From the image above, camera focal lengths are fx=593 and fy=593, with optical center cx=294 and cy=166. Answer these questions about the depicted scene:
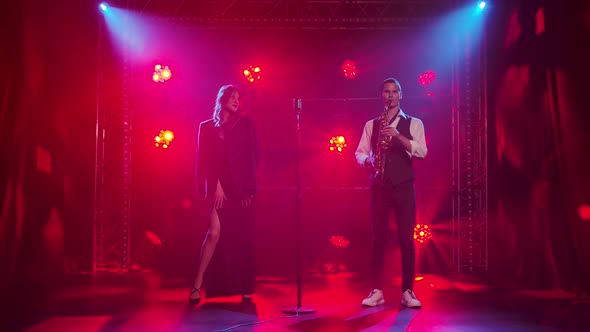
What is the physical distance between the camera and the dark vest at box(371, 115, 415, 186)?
492 cm

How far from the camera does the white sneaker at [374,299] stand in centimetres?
505

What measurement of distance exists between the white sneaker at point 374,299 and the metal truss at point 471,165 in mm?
2579

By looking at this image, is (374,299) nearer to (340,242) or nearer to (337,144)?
(340,242)

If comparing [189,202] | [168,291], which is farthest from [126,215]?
[168,291]

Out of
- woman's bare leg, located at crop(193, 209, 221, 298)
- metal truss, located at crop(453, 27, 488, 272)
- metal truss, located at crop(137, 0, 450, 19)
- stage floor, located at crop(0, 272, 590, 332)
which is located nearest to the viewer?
stage floor, located at crop(0, 272, 590, 332)

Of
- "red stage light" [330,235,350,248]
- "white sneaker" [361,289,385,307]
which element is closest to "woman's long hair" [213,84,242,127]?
"white sneaker" [361,289,385,307]

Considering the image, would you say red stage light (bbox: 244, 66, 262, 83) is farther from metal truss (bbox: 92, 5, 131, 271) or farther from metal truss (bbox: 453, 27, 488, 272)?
metal truss (bbox: 453, 27, 488, 272)

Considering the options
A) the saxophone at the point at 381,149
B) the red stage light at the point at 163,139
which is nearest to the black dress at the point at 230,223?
the saxophone at the point at 381,149

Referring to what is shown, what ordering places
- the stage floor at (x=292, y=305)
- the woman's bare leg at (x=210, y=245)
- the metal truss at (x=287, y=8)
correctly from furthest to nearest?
the metal truss at (x=287, y=8)
the woman's bare leg at (x=210, y=245)
the stage floor at (x=292, y=305)

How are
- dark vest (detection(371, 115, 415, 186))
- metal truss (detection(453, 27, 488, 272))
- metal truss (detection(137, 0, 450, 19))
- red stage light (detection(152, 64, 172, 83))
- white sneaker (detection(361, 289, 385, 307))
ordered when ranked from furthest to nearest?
red stage light (detection(152, 64, 172, 83)) → metal truss (detection(137, 0, 450, 19)) → metal truss (detection(453, 27, 488, 272)) → white sneaker (detection(361, 289, 385, 307)) → dark vest (detection(371, 115, 415, 186))

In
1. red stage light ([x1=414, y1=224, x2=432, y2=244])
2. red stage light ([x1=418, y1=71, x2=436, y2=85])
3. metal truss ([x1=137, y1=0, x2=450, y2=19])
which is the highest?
metal truss ([x1=137, y1=0, x2=450, y2=19])

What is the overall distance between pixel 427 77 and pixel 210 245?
3916 millimetres

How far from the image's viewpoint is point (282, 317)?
4555 millimetres

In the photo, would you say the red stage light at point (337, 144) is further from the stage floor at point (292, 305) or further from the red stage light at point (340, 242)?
the stage floor at point (292, 305)
